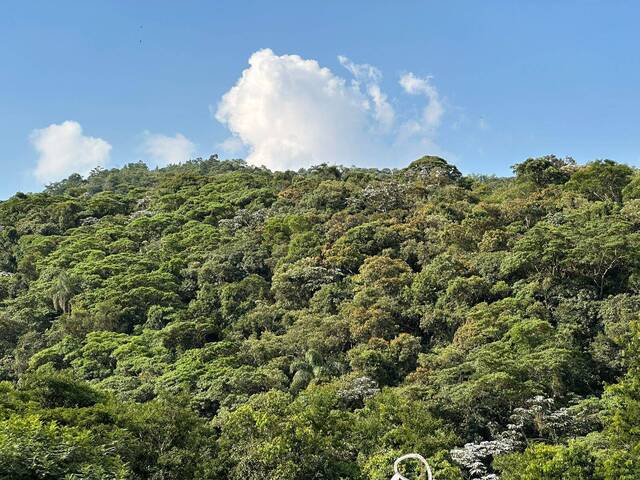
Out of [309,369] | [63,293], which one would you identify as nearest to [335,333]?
[309,369]

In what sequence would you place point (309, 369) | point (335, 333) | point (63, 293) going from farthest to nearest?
point (63, 293) → point (335, 333) → point (309, 369)

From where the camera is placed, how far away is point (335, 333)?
33.9 meters

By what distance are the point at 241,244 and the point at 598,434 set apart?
3031 cm

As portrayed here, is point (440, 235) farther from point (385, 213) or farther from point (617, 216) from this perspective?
point (617, 216)

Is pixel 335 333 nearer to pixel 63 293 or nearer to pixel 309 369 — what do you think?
pixel 309 369

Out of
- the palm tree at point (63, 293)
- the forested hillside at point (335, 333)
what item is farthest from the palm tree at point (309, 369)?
the palm tree at point (63, 293)

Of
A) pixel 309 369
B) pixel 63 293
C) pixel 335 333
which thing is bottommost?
pixel 309 369

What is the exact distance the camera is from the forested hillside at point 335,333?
20812mm

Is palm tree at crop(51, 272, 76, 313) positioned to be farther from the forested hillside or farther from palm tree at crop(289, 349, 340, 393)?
palm tree at crop(289, 349, 340, 393)

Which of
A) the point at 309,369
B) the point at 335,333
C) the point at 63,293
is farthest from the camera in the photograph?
the point at 63,293

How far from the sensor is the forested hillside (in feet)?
68.3

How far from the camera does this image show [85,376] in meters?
34.3

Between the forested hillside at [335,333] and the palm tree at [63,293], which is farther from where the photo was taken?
the palm tree at [63,293]

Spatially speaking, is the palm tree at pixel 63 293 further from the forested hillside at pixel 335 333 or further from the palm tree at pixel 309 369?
the palm tree at pixel 309 369
